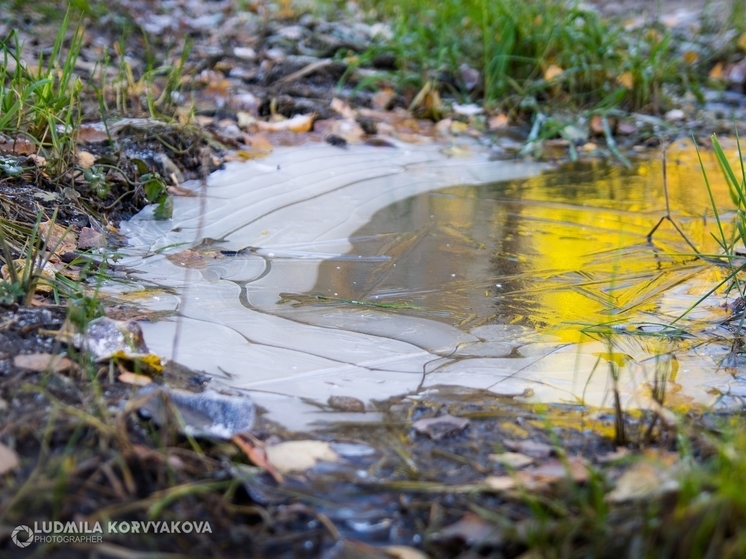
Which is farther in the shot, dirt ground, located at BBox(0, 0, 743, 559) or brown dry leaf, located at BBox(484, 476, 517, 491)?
brown dry leaf, located at BBox(484, 476, 517, 491)

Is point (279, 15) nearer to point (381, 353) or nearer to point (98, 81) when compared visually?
point (98, 81)

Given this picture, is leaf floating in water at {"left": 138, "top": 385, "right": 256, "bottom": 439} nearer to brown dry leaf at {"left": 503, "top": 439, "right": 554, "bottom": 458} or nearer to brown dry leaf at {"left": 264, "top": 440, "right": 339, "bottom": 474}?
brown dry leaf at {"left": 264, "top": 440, "right": 339, "bottom": 474}

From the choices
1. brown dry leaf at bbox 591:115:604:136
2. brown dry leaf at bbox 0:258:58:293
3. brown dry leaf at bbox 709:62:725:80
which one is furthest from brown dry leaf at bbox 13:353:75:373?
brown dry leaf at bbox 709:62:725:80

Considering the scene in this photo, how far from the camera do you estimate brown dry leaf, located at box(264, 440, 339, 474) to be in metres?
1.34

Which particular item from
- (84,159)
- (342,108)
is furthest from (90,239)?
(342,108)

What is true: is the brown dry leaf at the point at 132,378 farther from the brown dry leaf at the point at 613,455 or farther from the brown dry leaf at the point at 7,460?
the brown dry leaf at the point at 613,455

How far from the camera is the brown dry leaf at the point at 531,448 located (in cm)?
139

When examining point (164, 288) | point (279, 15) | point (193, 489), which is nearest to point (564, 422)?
point (193, 489)

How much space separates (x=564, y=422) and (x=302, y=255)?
3.73 feet

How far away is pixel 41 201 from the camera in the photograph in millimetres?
2326

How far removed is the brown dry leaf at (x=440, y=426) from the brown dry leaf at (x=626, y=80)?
318cm

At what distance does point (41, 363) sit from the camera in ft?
4.81

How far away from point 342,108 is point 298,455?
2.81m

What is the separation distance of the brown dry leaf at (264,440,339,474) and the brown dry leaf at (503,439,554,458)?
33 centimetres
